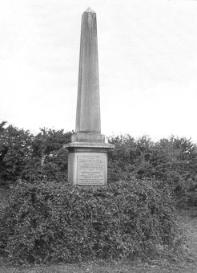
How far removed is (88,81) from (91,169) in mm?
1855

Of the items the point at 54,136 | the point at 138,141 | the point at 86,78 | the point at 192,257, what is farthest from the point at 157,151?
the point at 192,257

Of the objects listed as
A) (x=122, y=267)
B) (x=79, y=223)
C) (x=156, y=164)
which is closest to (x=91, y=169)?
(x=79, y=223)

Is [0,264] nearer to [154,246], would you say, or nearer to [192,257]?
[154,246]

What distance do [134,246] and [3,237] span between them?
2.16m

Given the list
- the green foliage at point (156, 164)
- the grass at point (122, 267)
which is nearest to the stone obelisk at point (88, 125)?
the grass at point (122, 267)

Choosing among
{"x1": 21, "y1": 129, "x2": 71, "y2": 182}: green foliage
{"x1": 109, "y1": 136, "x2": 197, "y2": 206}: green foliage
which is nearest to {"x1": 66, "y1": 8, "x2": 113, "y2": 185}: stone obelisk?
{"x1": 109, "y1": 136, "x2": 197, "y2": 206}: green foliage

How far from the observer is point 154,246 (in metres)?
6.58

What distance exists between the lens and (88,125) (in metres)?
8.02

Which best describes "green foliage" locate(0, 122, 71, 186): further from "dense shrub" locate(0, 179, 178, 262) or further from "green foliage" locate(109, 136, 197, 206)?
"dense shrub" locate(0, 179, 178, 262)

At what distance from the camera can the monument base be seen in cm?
770

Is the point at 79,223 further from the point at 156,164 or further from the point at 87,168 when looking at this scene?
the point at 156,164

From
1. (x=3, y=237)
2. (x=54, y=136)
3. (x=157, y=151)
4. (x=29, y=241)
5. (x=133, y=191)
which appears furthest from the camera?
(x=54, y=136)

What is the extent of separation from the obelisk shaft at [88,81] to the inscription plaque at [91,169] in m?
0.58

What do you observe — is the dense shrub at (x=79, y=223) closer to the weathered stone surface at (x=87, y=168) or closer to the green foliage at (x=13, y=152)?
the weathered stone surface at (x=87, y=168)
